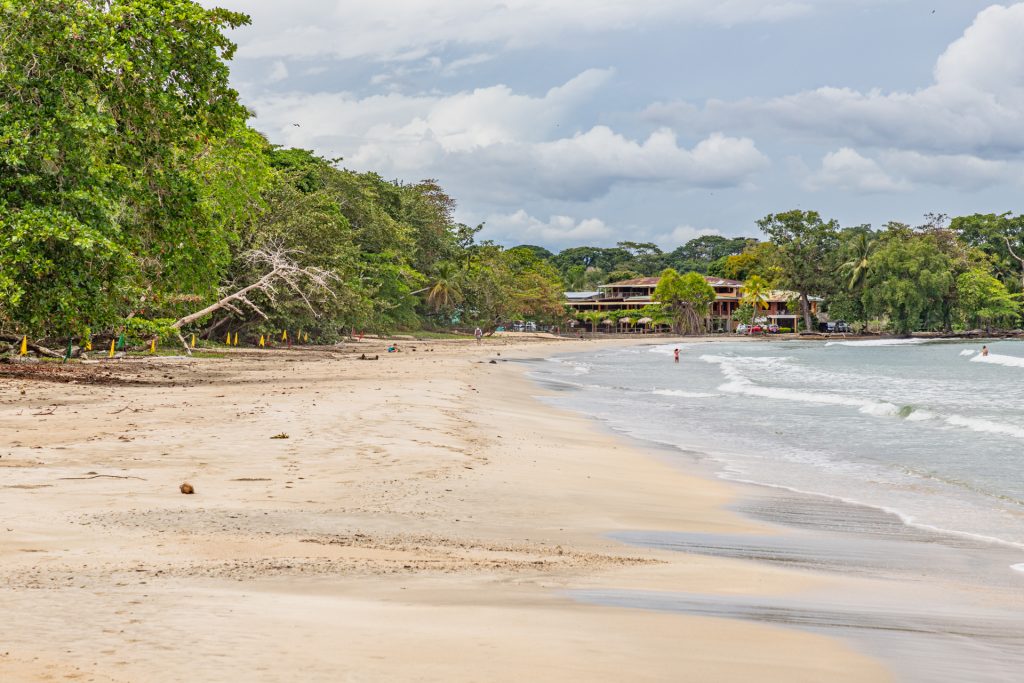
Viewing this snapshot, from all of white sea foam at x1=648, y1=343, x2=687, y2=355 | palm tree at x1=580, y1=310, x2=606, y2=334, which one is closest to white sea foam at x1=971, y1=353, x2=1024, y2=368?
white sea foam at x1=648, y1=343, x2=687, y2=355

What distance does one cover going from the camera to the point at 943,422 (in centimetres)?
1959

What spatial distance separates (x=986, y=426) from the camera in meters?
18.3

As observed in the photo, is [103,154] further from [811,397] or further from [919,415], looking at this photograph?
[811,397]

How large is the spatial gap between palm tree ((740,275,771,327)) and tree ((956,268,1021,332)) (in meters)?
25.5

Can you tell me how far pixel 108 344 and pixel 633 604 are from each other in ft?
100

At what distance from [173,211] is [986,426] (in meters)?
17.8

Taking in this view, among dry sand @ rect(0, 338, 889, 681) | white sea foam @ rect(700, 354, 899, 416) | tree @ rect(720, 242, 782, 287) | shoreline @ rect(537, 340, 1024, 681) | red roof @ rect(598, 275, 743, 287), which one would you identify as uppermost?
tree @ rect(720, 242, 782, 287)

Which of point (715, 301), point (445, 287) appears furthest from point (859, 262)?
point (445, 287)

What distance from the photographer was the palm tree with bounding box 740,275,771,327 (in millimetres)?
130000

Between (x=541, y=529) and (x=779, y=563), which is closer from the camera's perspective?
(x=779, y=563)

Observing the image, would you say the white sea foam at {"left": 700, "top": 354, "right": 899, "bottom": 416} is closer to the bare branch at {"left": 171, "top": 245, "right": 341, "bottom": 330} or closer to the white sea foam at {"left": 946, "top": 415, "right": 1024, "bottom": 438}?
the white sea foam at {"left": 946, "top": 415, "right": 1024, "bottom": 438}

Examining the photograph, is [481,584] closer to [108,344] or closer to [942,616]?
[942,616]

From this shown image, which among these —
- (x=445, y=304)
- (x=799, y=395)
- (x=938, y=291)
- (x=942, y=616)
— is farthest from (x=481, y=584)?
(x=938, y=291)

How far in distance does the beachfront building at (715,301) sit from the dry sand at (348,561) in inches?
4927
